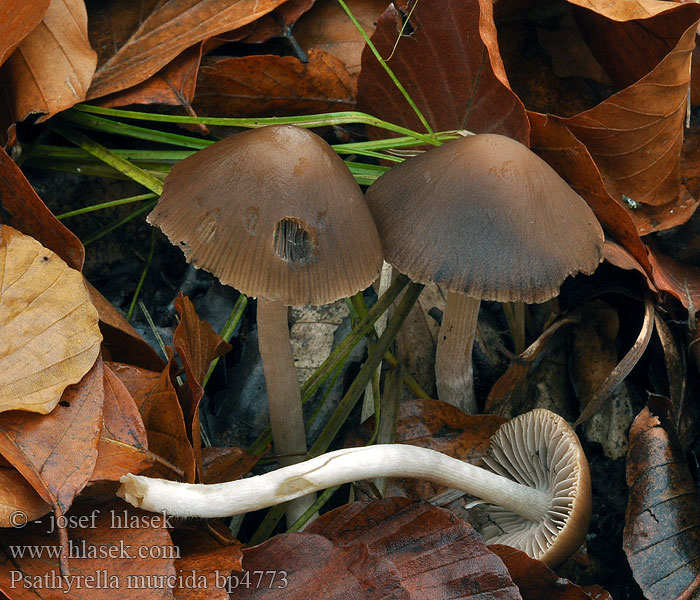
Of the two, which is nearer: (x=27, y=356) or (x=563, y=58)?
(x=27, y=356)

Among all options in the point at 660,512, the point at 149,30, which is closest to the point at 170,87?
the point at 149,30

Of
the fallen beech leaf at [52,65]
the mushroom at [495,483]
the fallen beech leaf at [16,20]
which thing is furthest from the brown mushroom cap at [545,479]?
the fallen beech leaf at [16,20]

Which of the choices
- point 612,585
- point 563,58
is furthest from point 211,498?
point 563,58

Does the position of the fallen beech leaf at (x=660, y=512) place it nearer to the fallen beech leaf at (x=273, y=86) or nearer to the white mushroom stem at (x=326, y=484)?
the white mushroom stem at (x=326, y=484)

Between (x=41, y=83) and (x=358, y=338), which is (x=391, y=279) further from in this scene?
(x=41, y=83)

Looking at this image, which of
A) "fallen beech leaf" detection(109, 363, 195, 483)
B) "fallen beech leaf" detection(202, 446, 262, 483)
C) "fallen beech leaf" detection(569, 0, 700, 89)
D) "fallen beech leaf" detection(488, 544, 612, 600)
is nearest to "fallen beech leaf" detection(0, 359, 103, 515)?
"fallen beech leaf" detection(109, 363, 195, 483)
